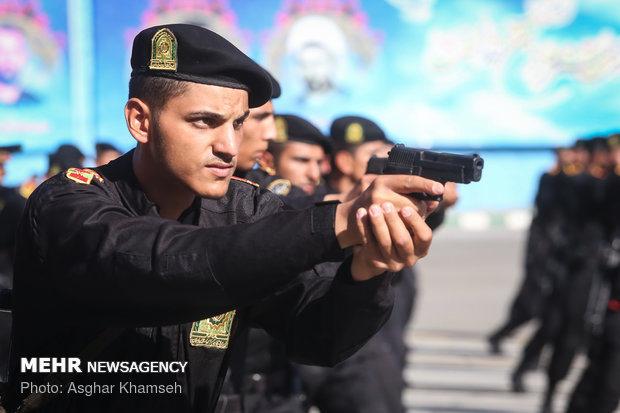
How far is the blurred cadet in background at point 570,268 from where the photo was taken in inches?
315

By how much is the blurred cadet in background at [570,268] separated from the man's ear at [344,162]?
202 cm

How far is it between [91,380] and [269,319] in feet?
1.83

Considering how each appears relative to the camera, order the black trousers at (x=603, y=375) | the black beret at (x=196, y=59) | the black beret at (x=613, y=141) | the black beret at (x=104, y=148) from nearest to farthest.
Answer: the black beret at (x=196, y=59), the black trousers at (x=603, y=375), the black beret at (x=104, y=148), the black beret at (x=613, y=141)

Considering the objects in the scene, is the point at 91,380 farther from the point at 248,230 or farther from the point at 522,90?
the point at 522,90

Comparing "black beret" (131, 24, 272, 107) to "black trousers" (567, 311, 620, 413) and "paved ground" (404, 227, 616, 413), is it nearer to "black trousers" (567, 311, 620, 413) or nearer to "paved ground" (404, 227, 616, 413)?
"black trousers" (567, 311, 620, 413)

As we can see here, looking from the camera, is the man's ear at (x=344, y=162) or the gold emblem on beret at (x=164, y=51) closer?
the gold emblem on beret at (x=164, y=51)

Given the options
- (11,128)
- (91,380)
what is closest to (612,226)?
(91,380)

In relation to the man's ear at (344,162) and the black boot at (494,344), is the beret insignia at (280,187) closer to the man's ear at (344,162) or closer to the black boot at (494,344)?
the man's ear at (344,162)

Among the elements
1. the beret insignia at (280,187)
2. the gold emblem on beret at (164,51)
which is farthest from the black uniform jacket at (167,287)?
the beret insignia at (280,187)

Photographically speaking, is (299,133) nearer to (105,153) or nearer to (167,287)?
(105,153)

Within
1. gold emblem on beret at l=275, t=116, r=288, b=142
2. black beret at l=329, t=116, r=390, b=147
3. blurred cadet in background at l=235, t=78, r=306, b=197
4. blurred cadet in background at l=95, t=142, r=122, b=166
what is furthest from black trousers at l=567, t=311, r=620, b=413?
blurred cadet in background at l=95, t=142, r=122, b=166

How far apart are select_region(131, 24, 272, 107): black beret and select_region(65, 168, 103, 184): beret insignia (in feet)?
0.92

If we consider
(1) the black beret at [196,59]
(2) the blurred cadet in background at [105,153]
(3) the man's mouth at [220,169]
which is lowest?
(2) the blurred cadet in background at [105,153]

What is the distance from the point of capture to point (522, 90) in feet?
63.3
